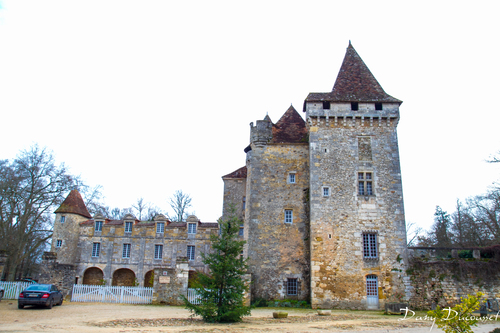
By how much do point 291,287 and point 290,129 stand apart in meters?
9.53

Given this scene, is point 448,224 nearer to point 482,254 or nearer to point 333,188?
point 482,254

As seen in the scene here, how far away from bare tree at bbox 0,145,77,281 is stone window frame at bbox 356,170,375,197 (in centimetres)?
2118

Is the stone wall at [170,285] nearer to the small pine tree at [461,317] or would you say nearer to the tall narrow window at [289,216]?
the tall narrow window at [289,216]

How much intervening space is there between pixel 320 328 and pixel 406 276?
9.77 metres

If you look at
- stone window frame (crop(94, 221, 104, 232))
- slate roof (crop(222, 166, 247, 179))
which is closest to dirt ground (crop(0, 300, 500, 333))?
slate roof (crop(222, 166, 247, 179))

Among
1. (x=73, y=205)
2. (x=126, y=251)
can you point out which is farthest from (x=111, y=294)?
(x=73, y=205)

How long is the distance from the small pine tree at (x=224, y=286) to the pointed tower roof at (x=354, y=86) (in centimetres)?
1136

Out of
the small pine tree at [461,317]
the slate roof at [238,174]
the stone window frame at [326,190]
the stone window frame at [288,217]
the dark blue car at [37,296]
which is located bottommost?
the dark blue car at [37,296]

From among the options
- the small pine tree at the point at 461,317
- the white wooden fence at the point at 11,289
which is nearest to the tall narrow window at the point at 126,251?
the white wooden fence at the point at 11,289

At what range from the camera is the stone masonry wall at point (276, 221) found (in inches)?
782

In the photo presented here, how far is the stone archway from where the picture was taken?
98.5 ft

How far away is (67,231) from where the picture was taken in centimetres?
2941

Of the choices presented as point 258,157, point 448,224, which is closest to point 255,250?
point 258,157

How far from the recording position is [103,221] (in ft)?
101
